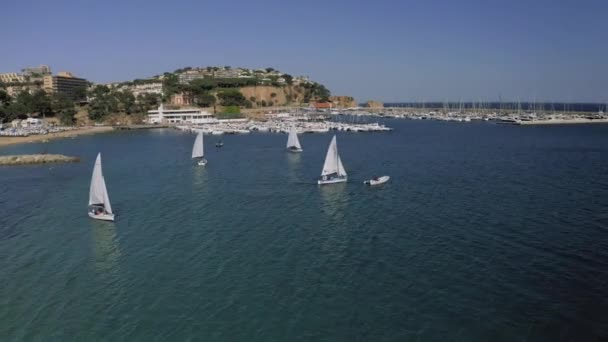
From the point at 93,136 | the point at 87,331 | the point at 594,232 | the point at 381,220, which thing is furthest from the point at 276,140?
the point at 87,331

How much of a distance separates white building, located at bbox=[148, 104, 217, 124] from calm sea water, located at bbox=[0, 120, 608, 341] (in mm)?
91163

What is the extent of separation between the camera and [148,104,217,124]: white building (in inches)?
5552

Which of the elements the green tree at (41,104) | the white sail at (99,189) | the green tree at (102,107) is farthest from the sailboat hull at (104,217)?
the green tree at (102,107)

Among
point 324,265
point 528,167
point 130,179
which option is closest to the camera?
point 324,265

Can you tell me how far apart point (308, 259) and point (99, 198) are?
16.6 m

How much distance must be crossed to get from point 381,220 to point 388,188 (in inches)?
443

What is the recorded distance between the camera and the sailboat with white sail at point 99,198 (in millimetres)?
33344

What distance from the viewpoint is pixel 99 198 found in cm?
3400

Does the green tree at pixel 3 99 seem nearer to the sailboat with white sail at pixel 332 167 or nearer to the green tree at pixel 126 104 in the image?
the green tree at pixel 126 104

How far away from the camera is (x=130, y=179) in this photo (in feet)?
167

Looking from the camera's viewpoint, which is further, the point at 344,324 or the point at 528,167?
the point at 528,167

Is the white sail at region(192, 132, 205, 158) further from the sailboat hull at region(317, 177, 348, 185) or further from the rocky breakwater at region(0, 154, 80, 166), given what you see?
the sailboat hull at region(317, 177, 348, 185)

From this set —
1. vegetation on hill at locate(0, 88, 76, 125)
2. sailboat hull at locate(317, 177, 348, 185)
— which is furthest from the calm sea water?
vegetation on hill at locate(0, 88, 76, 125)

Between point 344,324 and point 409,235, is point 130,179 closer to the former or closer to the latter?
point 409,235
